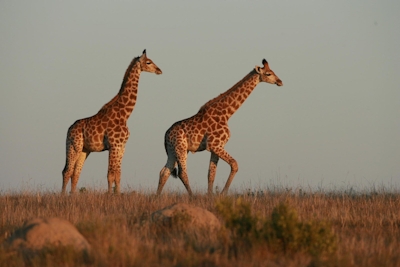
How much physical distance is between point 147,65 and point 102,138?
7.88 ft

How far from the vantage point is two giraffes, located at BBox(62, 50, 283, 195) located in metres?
17.8

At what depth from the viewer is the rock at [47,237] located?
27.8ft

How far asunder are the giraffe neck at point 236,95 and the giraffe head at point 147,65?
1.65m

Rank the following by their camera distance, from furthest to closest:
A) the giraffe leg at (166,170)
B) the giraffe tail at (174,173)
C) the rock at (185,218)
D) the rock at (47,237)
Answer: the giraffe tail at (174,173) < the giraffe leg at (166,170) < the rock at (185,218) < the rock at (47,237)

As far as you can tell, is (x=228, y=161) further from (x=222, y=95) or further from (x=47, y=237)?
(x=47, y=237)

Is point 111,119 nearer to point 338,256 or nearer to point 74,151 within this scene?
point 74,151

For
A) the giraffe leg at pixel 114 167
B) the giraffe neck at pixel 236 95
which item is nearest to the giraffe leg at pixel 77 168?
the giraffe leg at pixel 114 167

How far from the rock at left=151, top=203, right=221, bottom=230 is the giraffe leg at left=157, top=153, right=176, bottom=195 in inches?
299

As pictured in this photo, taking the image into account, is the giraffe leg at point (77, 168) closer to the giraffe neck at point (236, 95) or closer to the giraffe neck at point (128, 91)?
the giraffe neck at point (128, 91)

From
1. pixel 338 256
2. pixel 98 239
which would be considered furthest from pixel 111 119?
pixel 338 256

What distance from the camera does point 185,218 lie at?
32.9 feet

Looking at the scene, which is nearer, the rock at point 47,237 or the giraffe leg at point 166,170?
the rock at point 47,237

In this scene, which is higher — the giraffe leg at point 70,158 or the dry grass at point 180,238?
the giraffe leg at point 70,158

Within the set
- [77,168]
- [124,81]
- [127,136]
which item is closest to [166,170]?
[127,136]
